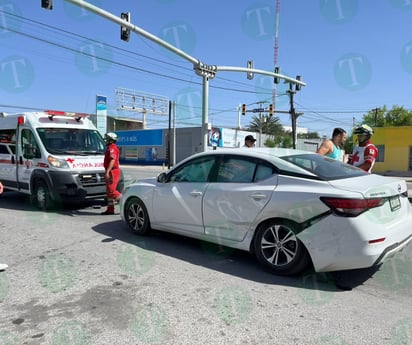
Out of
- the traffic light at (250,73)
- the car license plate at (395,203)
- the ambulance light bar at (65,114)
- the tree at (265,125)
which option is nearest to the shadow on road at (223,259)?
the car license plate at (395,203)

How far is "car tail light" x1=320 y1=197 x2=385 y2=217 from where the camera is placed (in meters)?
3.65

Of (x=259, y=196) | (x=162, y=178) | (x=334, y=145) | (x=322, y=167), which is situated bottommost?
Result: (x=259, y=196)

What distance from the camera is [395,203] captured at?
4.14 metres

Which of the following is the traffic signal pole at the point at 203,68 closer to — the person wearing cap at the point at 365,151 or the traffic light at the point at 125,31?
the traffic light at the point at 125,31

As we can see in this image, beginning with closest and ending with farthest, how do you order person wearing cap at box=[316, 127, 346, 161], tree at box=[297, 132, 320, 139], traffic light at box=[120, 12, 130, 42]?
person wearing cap at box=[316, 127, 346, 161], traffic light at box=[120, 12, 130, 42], tree at box=[297, 132, 320, 139]

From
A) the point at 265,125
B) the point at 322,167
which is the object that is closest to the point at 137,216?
→ the point at 322,167

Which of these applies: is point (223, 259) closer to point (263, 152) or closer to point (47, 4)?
point (263, 152)

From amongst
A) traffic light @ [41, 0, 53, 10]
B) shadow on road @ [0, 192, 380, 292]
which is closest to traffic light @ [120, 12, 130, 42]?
traffic light @ [41, 0, 53, 10]

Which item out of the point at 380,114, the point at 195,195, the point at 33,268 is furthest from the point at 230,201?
the point at 380,114

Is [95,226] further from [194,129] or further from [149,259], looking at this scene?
[194,129]

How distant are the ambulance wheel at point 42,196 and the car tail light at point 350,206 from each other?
21.0 ft

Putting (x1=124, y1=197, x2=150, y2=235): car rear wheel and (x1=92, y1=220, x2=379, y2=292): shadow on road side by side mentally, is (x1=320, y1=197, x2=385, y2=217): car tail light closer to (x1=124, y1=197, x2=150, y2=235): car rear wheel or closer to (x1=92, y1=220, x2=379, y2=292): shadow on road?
(x1=92, y1=220, x2=379, y2=292): shadow on road

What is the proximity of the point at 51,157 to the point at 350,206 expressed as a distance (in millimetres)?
6546

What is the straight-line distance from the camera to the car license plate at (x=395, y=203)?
4.05 m
